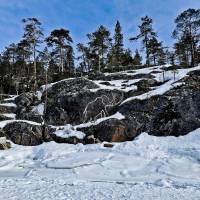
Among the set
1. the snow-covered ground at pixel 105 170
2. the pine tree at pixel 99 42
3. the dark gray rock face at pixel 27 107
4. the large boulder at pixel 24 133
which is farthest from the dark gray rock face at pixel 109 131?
the pine tree at pixel 99 42

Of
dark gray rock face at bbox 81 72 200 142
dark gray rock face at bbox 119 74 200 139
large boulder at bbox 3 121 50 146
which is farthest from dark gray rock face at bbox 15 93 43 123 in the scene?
dark gray rock face at bbox 119 74 200 139

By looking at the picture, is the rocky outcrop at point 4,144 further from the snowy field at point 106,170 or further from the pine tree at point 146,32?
the pine tree at point 146,32

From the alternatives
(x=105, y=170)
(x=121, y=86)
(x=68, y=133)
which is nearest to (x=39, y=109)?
(x=68, y=133)

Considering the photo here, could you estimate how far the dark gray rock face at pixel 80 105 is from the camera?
25719mm

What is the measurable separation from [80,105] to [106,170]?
508 inches

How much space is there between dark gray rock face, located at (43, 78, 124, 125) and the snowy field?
5062 mm

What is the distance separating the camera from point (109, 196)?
9.57 meters

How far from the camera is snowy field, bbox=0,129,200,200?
10094 mm

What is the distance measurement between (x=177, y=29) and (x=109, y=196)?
34971 millimetres

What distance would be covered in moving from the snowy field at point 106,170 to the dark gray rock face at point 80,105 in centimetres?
506

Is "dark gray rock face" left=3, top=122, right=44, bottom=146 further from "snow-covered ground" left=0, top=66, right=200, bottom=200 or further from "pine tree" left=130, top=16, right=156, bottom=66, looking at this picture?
"pine tree" left=130, top=16, right=156, bottom=66

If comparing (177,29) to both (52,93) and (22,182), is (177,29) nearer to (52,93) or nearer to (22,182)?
(52,93)

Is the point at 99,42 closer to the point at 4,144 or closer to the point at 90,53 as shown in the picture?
the point at 90,53

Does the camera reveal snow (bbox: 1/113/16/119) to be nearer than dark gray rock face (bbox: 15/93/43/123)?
No
